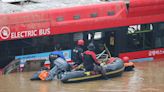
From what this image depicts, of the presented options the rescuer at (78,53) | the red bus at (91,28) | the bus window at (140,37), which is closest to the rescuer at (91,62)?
the rescuer at (78,53)

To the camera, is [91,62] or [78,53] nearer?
[91,62]

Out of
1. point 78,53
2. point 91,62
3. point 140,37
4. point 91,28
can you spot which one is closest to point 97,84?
point 91,62

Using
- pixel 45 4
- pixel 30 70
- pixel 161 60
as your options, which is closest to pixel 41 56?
pixel 30 70

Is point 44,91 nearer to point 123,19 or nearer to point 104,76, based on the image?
point 104,76

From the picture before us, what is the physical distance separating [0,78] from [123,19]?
577cm

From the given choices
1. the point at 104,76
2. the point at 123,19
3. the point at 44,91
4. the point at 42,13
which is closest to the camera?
the point at 44,91

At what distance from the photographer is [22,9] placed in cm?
2402

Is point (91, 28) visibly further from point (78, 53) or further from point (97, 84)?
point (97, 84)

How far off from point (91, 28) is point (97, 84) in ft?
12.8

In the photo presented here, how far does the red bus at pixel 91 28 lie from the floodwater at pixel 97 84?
1.33 meters

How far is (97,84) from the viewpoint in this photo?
2133 centimetres

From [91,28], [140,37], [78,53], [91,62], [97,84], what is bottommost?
[97,84]

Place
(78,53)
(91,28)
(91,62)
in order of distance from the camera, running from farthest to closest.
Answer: (91,28), (78,53), (91,62)

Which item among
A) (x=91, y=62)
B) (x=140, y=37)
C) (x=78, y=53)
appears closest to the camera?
(x=91, y=62)
